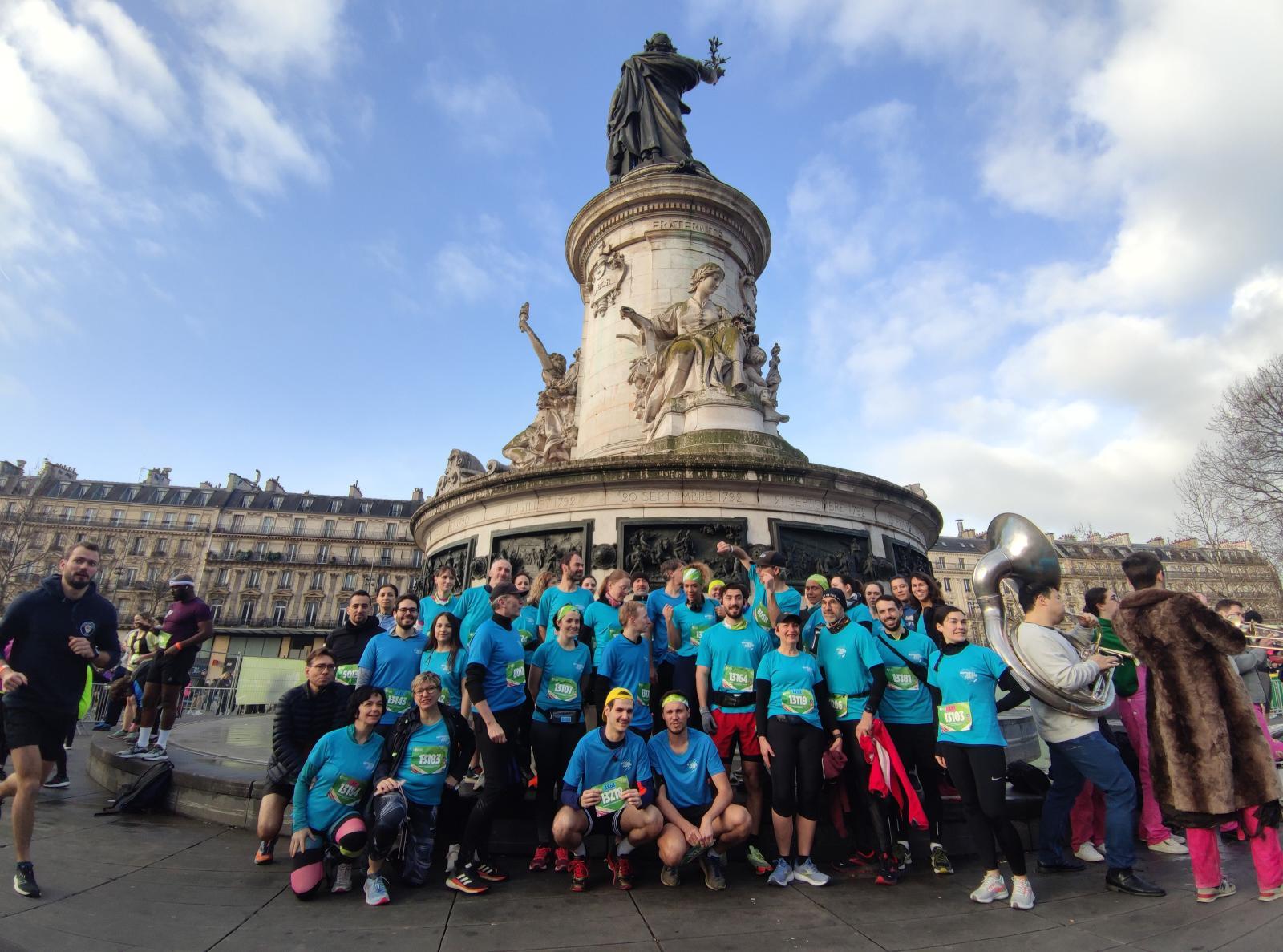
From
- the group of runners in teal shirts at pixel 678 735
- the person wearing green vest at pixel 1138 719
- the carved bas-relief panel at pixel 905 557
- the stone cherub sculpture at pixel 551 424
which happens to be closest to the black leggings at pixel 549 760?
the group of runners in teal shirts at pixel 678 735

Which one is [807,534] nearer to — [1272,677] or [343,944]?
[343,944]

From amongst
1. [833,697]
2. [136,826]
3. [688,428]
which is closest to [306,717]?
[136,826]

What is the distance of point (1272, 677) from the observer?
13312mm

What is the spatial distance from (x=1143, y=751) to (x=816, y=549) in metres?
5.30

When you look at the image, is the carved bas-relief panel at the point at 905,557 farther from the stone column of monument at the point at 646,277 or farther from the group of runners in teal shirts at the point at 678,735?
the group of runners in teal shirts at the point at 678,735

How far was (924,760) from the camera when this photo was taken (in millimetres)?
4992

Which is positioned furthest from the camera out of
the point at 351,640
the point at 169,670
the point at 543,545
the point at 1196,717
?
the point at 543,545

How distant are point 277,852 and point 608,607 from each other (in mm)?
3139

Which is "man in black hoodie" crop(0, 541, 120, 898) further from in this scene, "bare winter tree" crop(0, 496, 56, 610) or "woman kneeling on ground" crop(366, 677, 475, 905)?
"bare winter tree" crop(0, 496, 56, 610)

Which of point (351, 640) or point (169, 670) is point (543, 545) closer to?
point (351, 640)

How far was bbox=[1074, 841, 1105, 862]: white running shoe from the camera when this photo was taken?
489 centimetres

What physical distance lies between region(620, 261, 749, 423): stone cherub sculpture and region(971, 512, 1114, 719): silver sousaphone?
743 cm

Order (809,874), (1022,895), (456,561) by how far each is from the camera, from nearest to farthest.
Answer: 1. (1022,895)
2. (809,874)
3. (456,561)

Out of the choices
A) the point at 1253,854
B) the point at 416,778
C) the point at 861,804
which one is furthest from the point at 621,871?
the point at 1253,854
